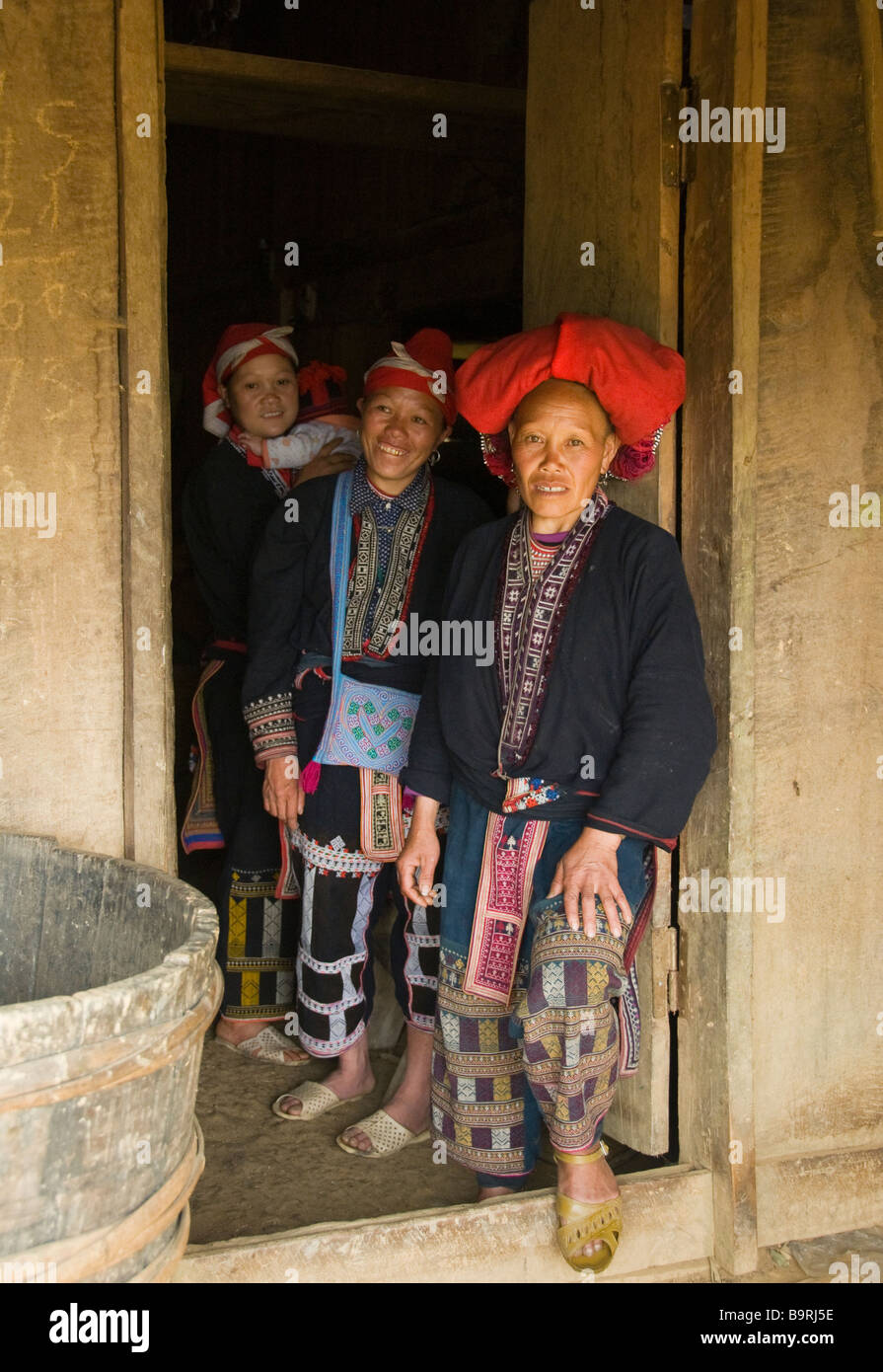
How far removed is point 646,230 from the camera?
9.51 feet

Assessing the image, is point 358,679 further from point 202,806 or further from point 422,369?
point 202,806

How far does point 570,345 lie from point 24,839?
1406mm

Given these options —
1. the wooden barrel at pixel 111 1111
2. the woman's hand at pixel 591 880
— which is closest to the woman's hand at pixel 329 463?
the woman's hand at pixel 591 880

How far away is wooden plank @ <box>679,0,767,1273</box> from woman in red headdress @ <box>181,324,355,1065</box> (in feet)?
3.61

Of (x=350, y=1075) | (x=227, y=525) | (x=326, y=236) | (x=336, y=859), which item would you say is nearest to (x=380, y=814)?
(x=336, y=859)

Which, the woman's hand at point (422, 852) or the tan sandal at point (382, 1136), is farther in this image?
the tan sandal at point (382, 1136)

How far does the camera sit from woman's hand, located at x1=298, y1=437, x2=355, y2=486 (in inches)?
136

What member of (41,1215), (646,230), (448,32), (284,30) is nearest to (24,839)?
(41,1215)

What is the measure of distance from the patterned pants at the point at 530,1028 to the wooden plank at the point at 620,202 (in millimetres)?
285

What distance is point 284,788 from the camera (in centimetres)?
326

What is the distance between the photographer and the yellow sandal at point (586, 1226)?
263 centimetres

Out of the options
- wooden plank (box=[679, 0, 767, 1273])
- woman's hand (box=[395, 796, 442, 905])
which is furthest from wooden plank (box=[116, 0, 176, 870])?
wooden plank (box=[679, 0, 767, 1273])

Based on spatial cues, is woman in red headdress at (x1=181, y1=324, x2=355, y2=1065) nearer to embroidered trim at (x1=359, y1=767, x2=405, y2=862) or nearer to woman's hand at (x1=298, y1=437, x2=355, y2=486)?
woman's hand at (x1=298, y1=437, x2=355, y2=486)

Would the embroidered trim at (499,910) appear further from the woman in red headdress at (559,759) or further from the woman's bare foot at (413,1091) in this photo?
the woman's bare foot at (413,1091)
